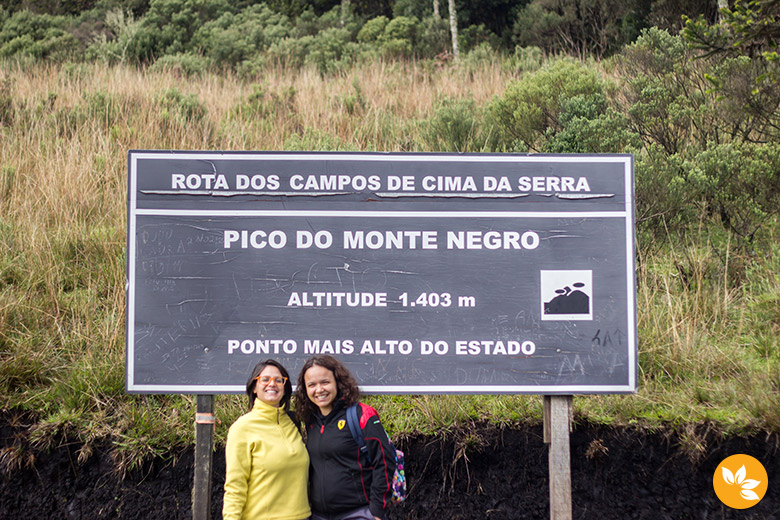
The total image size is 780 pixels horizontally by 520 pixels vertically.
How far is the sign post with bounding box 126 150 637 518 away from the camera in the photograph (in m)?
3.55

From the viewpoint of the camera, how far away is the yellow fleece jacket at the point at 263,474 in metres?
2.89

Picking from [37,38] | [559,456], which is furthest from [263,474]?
[37,38]

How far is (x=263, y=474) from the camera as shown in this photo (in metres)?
2.93

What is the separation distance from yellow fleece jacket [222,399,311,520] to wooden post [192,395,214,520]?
608 millimetres

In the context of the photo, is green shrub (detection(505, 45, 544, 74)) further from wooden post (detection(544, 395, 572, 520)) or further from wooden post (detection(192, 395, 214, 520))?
wooden post (detection(192, 395, 214, 520))

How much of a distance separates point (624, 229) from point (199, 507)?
9.14 ft

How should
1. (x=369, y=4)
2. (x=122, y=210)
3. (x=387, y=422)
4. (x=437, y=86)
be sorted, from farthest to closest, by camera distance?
(x=369, y=4)
(x=437, y=86)
(x=122, y=210)
(x=387, y=422)

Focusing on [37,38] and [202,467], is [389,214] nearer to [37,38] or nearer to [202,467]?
[202,467]

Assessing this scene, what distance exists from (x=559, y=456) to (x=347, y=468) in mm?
1275

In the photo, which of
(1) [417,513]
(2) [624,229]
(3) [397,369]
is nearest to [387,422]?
(1) [417,513]

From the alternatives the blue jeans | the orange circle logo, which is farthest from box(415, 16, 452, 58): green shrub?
the blue jeans

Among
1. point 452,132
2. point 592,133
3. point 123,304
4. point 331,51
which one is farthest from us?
point 331,51

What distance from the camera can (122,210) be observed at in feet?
20.1

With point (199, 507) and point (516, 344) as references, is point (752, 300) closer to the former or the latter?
point (516, 344)
